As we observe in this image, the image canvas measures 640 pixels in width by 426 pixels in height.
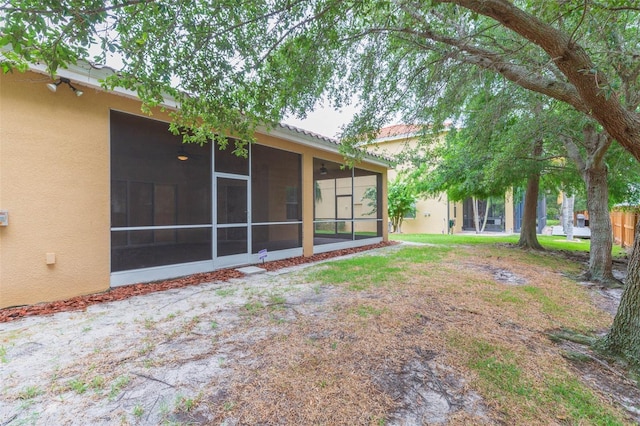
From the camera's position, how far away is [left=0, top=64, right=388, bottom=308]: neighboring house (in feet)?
12.4

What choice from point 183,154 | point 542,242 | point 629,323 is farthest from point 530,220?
point 183,154

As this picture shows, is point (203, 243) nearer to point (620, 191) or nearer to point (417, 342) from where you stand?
point (417, 342)

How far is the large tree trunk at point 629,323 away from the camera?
2701mm

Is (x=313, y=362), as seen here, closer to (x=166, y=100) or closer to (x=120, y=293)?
(x=120, y=293)

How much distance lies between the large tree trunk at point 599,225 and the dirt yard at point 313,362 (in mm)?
2039

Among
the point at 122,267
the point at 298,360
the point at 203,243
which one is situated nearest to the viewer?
the point at 298,360

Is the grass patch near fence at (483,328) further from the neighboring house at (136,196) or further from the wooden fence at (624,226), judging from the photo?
the wooden fence at (624,226)

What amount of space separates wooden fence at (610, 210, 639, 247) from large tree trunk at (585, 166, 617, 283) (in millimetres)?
5899

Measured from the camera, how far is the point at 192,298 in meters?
4.30

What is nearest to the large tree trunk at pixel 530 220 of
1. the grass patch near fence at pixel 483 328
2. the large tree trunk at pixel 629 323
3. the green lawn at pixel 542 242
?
the green lawn at pixel 542 242

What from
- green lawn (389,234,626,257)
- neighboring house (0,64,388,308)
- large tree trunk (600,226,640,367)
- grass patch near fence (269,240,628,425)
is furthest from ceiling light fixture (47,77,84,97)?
green lawn (389,234,626,257)

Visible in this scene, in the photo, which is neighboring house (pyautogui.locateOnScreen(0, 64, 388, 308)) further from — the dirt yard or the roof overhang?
the dirt yard

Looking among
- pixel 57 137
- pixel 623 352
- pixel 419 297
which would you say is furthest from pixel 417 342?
pixel 57 137

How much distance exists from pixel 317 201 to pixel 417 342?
20.2ft
